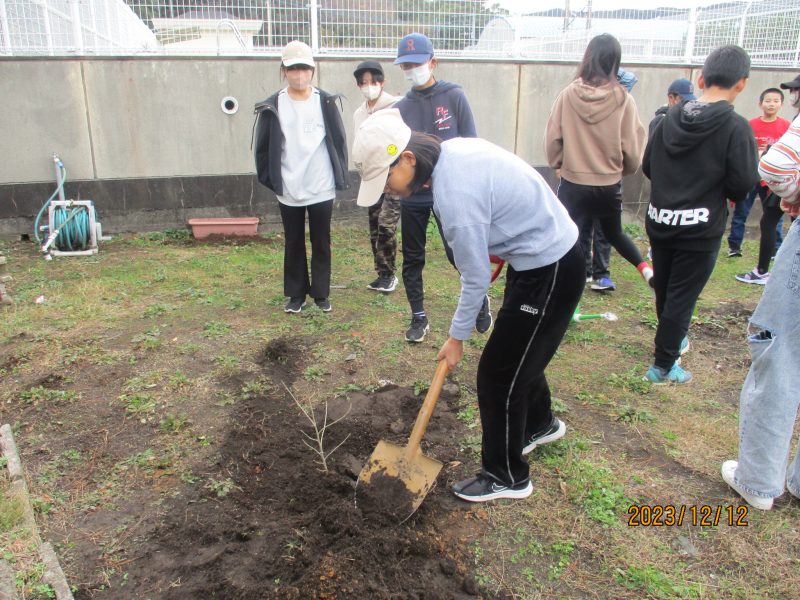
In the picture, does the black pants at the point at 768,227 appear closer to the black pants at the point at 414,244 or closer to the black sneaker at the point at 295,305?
the black pants at the point at 414,244

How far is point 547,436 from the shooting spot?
317cm

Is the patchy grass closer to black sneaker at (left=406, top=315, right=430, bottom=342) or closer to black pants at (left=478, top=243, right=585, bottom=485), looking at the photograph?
black sneaker at (left=406, top=315, right=430, bottom=342)

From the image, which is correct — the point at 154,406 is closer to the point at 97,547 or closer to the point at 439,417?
the point at 97,547

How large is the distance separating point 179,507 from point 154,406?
101 centimetres

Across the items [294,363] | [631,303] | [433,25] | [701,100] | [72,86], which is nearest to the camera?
[701,100]

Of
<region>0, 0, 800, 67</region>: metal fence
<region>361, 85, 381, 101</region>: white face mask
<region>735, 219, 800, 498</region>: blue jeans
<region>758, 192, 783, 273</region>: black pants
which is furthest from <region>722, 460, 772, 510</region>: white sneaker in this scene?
<region>0, 0, 800, 67</region>: metal fence

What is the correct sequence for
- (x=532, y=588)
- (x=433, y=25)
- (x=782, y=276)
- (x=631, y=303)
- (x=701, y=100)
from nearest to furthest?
(x=532, y=588), (x=782, y=276), (x=701, y=100), (x=631, y=303), (x=433, y=25)

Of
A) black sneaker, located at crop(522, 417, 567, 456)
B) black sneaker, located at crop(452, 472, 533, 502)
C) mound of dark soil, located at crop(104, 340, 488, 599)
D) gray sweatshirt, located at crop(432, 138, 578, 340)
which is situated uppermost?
gray sweatshirt, located at crop(432, 138, 578, 340)

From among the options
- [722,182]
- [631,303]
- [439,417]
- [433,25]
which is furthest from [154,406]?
[433,25]

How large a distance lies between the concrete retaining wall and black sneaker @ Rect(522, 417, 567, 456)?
5636mm

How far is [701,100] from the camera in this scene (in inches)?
135

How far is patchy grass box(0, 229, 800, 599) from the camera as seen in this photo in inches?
97.5

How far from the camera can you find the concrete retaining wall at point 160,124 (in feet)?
23.4

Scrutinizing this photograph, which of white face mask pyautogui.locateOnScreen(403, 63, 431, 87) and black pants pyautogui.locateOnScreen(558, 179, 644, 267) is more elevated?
white face mask pyautogui.locateOnScreen(403, 63, 431, 87)
